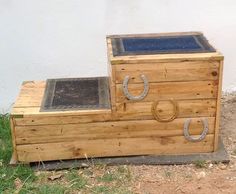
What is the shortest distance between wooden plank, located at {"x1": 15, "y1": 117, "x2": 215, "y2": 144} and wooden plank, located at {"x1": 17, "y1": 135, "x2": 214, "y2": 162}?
0.12 feet

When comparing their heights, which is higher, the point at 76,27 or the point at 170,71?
the point at 76,27

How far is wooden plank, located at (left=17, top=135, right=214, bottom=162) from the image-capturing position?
3760 mm

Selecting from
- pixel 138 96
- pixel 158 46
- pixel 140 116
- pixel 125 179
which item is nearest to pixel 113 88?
pixel 138 96

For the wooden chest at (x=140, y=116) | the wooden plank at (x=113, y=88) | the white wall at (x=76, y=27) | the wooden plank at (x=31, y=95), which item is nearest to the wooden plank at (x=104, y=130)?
the wooden chest at (x=140, y=116)

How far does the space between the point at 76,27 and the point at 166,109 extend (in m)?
1.35

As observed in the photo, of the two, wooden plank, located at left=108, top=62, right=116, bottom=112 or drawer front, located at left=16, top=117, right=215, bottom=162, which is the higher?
wooden plank, located at left=108, top=62, right=116, bottom=112

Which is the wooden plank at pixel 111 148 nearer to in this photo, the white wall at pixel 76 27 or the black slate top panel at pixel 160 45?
the black slate top panel at pixel 160 45

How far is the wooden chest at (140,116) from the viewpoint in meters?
3.63

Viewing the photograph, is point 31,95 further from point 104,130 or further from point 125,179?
point 125,179

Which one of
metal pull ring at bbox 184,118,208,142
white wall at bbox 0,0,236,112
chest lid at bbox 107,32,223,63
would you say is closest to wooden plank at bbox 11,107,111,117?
chest lid at bbox 107,32,223,63

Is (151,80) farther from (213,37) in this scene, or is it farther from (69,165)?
(213,37)

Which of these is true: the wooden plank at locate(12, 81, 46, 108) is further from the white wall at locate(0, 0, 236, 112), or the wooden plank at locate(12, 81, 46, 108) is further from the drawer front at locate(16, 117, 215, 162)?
the white wall at locate(0, 0, 236, 112)

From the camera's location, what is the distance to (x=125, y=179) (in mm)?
3648

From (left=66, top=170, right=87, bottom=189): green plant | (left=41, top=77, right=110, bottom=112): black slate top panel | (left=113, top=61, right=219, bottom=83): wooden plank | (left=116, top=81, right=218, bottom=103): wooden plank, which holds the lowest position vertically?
(left=66, top=170, right=87, bottom=189): green plant
